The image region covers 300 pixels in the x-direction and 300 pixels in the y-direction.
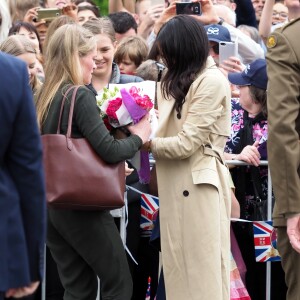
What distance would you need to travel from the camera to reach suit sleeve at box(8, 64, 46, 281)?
3557 millimetres

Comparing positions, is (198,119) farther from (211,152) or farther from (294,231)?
(294,231)

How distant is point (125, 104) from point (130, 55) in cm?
187

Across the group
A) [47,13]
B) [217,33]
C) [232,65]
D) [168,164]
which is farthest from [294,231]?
[47,13]

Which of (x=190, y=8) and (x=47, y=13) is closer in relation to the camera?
(x=190, y=8)

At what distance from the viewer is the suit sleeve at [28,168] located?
356cm

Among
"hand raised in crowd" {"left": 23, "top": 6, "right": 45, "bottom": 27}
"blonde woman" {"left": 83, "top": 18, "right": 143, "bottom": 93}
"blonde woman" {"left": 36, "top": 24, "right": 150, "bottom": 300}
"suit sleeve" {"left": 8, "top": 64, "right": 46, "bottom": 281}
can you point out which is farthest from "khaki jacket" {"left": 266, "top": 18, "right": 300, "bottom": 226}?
"hand raised in crowd" {"left": 23, "top": 6, "right": 45, "bottom": 27}

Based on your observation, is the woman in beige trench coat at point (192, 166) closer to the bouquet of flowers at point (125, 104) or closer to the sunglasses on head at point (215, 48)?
the bouquet of flowers at point (125, 104)

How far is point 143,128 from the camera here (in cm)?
569

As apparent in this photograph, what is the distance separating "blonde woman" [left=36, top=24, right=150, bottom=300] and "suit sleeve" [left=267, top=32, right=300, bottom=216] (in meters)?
1.18

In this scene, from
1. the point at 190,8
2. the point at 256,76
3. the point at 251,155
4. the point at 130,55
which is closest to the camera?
the point at 251,155

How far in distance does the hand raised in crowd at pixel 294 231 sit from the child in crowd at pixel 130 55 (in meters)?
3.22

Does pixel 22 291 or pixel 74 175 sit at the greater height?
pixel 74 175

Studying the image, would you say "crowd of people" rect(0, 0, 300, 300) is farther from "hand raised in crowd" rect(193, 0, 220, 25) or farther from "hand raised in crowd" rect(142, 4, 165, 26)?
"hand raised in crowd" rect(142, 4, 165, 26)

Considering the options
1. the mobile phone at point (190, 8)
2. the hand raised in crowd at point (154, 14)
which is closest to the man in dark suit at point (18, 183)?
the mobile phone at point (190, 8)
